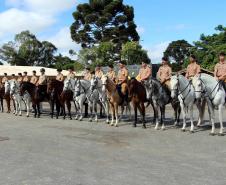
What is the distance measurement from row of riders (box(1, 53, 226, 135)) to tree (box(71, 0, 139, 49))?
134ft

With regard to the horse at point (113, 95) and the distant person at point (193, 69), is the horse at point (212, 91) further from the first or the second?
the horse at point (113, 95)

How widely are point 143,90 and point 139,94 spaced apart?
270 millimetres

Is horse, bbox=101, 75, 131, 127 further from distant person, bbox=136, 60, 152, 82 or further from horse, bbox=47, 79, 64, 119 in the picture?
horse, bbox=47, 79, 64, 119

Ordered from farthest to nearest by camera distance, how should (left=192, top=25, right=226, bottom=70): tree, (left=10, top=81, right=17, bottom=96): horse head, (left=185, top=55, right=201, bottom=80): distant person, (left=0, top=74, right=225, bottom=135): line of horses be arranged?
(left=192, top=25, right=226, bottom=70): tree < (left=10, top=81, right=17, bottom=96): horse head < (left=185, top=55, right=201, bottom=80): distant person < (left=0, top=74, right=225, bottom=135): line of horses

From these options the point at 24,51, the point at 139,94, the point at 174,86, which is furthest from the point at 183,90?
the point at 24,51

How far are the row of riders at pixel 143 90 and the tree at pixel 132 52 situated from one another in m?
34.2

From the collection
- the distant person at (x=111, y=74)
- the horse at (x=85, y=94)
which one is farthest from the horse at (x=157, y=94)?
the horse at (x=85, y=94)

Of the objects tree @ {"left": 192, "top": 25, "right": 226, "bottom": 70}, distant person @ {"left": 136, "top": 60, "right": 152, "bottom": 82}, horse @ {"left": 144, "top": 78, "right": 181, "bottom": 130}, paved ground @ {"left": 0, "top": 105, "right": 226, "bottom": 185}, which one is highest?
tree @ {"left": 192, "top": 25, "right": 226, "bottom": 70}

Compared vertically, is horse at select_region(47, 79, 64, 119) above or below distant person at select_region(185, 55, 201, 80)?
below

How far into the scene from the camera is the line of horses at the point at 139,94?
14.3m

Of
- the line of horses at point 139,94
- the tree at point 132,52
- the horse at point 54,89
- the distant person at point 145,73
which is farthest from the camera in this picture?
the tree at point 132,52

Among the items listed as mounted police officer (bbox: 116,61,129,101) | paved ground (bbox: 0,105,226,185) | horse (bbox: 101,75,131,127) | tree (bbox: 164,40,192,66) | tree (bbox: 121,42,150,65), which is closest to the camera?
paved ground (bbox: 0,105,226,185)

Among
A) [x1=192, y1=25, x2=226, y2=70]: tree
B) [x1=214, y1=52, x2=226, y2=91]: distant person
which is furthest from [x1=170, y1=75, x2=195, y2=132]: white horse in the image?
[x1=192, y1=25, x2=226, y2=70]: tree

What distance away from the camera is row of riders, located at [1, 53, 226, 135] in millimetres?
14367
